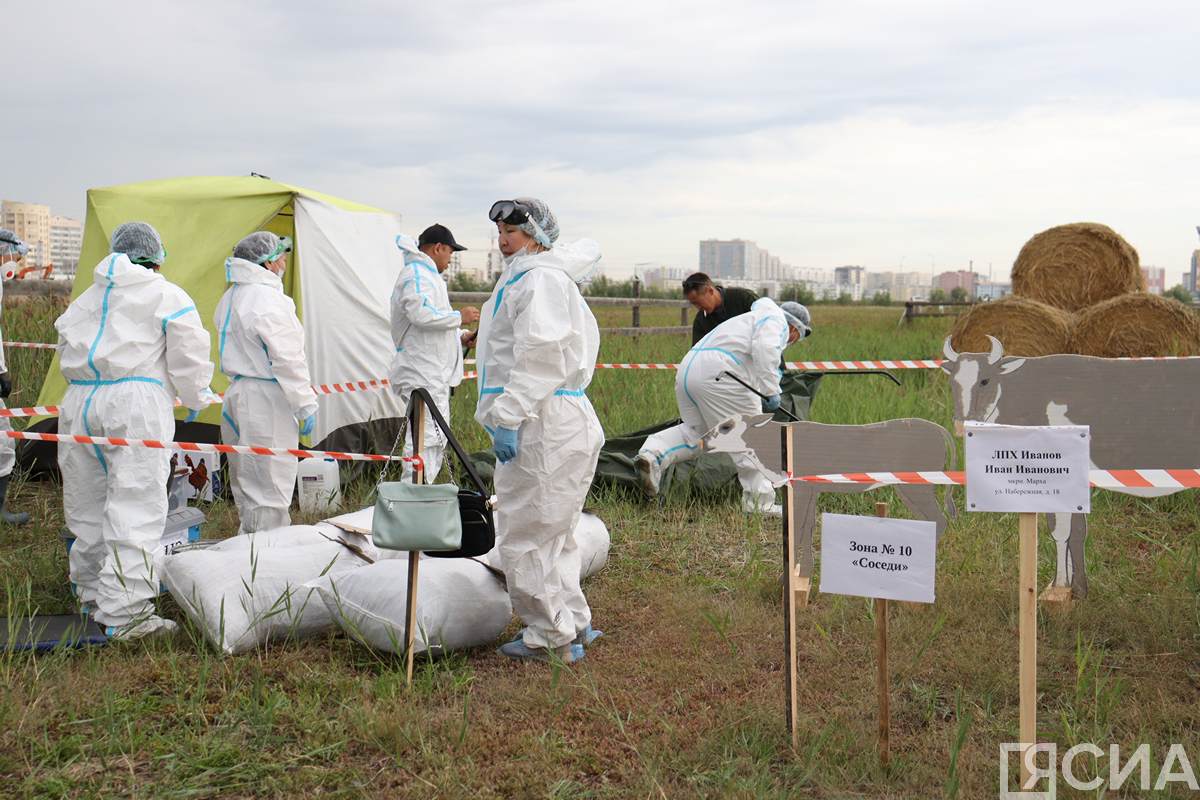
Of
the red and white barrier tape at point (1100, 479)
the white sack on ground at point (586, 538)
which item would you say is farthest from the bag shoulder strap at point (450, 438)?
the red and white barrier tape at point (1100, 479)

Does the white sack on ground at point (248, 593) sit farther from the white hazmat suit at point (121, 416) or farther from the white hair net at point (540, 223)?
the white hair net at point (540, 223)

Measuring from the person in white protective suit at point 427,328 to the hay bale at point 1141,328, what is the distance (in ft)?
19.6

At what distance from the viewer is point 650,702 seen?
12.5 feet

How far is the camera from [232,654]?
4.11m

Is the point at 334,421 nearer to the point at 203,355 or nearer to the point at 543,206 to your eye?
Answer: the point at 203,355

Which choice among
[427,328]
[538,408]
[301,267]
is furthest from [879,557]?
[301,267]

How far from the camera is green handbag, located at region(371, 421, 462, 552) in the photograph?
3.80 m

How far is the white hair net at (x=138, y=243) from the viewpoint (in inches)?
183

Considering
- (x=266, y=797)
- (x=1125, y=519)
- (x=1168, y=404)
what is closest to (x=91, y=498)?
(x=266, y=797)

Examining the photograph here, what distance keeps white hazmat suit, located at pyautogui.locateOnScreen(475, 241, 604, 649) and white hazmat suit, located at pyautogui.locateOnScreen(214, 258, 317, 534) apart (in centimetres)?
172

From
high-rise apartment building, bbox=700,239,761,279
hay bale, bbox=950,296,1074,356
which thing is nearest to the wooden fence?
hay bale, bbox=950,296,1074,356

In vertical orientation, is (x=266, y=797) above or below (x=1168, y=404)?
below

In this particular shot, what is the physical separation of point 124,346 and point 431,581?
1.65 meters

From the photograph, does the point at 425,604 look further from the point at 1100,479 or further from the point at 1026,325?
the point at 1026,325
